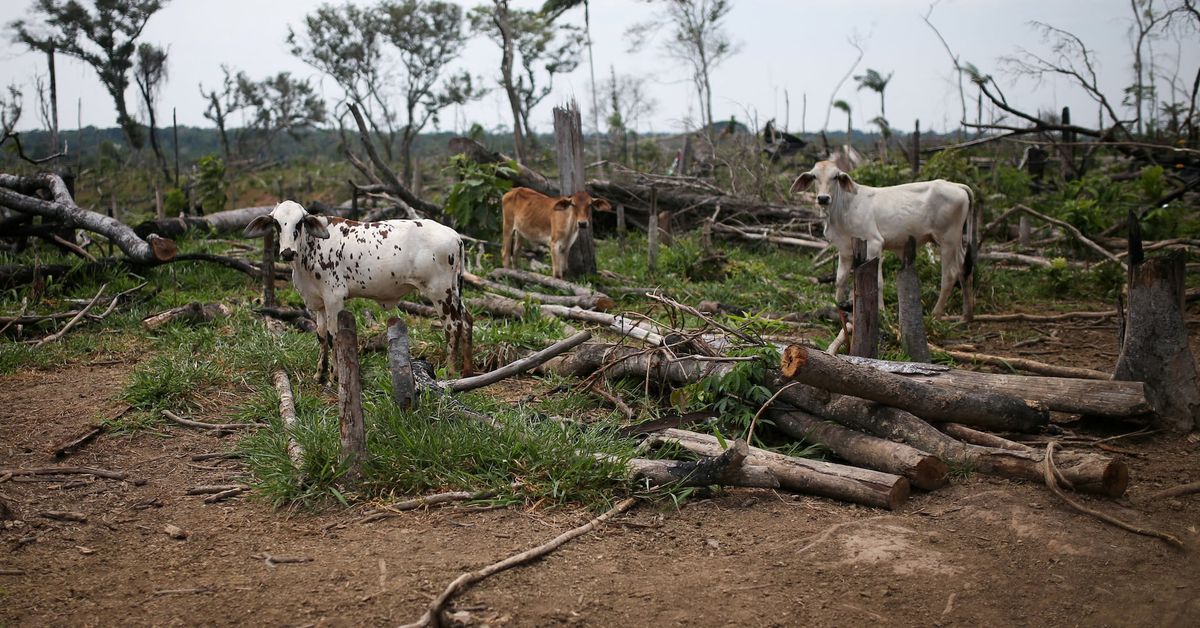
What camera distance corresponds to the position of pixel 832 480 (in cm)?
473

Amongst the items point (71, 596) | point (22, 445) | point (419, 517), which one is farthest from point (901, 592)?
point (22, 445)

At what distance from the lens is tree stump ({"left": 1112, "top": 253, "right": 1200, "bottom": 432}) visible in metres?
5.38

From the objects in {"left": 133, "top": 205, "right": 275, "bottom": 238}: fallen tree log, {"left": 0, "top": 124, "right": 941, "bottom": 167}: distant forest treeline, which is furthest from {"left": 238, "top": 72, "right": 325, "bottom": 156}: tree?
{"left": 133, "top": 205, "right": 275, "bottom": 238}: fallen tree log

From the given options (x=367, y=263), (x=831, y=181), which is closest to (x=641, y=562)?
(x=367, y=263)

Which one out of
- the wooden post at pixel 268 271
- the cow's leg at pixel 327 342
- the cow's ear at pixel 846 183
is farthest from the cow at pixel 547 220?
the cow's leg at pixel 327 342

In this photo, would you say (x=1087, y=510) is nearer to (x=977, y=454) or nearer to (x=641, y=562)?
(x=977, y=454)

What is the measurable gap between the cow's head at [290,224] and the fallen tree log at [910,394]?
12.2 feet

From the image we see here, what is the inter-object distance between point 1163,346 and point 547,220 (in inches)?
302

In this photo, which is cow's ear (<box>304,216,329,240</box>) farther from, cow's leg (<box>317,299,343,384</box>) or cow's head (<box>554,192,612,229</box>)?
cow's head (<box>554,192,612,229</box>)

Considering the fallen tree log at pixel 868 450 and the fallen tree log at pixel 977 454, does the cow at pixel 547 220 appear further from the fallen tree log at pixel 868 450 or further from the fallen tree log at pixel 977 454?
the fallen tree log at pixel 977 454

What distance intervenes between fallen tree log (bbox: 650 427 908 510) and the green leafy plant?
857 centimetres

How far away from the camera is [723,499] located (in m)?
4.79

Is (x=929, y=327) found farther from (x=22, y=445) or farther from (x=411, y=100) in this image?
(x=411, y=100)

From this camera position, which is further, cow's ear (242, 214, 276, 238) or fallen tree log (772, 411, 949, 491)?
cow's ear (242, 214, 276, 238)
